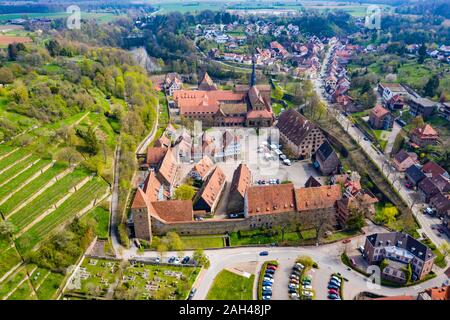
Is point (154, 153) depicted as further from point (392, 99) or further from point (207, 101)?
point (392, 99)

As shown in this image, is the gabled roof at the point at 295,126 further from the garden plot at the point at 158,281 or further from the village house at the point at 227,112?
the garden plot at the point at 158,281

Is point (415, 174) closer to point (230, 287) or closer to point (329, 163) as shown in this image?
point (329, 163)

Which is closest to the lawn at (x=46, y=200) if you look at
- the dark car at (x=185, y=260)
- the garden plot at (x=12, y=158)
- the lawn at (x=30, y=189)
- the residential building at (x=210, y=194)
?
the lawn at (x=30, y=189)

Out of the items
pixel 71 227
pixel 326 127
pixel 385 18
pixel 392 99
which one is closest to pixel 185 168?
pixel 71 227

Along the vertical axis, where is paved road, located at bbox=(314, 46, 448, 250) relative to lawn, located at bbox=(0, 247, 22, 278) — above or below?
below

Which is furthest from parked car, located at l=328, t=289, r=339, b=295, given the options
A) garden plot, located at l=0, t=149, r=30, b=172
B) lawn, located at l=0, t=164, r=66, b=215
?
garden plot, located at l=0, t=149, r=30, b=172

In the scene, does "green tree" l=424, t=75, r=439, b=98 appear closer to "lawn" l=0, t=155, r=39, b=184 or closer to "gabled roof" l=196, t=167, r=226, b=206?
"gabled roof" l=196, t=167, r=226, b=206
